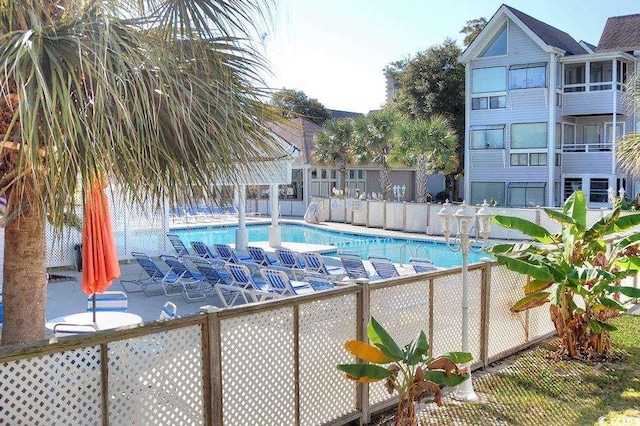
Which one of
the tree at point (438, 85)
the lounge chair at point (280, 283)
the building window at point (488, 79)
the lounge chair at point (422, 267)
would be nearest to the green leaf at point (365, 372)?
the lounge chair at point (280, 283)

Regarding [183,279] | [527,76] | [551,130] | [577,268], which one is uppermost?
[527,76]

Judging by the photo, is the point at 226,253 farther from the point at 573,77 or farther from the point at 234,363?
the point at 573,77

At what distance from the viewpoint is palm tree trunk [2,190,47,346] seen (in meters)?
5.12

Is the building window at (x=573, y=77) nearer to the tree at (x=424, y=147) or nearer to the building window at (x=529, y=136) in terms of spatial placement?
the building window at (x=529, y=136)

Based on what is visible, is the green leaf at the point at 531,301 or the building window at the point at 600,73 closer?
the green leaf at the point at 531,301

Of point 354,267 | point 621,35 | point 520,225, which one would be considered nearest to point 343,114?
point 621,35

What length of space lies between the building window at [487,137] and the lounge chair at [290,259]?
2171 cm

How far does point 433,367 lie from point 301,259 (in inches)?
369

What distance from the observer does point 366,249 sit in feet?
78.4

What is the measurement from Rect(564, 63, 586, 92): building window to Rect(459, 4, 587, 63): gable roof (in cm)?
83

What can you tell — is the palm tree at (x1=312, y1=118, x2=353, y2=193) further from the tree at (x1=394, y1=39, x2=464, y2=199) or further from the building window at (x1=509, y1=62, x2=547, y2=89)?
the building window at (x1=509, y1=62, x2=547, y2=89)

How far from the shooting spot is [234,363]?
5129 mm

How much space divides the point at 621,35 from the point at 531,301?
29873 millimetres

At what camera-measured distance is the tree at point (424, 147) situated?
3238 centimetres
